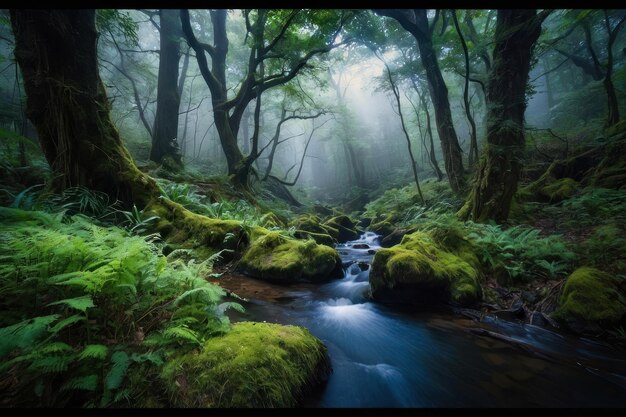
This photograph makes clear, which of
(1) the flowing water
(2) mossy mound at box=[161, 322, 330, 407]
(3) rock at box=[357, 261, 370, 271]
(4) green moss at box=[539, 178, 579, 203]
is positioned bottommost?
(1) the flowing water

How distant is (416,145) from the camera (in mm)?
31656

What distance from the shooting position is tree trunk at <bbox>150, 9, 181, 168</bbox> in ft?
37.9

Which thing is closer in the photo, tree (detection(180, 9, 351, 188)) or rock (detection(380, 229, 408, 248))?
rock (detection(380, 229, 408, 248))

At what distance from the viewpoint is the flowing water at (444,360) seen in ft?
8.22

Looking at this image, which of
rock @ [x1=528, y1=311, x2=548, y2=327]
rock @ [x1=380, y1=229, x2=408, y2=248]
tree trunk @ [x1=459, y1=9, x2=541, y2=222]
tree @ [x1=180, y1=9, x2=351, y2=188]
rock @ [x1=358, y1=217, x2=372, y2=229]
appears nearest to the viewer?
rock @ [x1=528, y1=311, x2=548, y2=327]

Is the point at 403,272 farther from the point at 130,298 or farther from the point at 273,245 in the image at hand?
the point at 130,298

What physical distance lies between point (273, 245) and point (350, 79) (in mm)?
32547

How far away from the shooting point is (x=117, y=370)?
5.44 feet

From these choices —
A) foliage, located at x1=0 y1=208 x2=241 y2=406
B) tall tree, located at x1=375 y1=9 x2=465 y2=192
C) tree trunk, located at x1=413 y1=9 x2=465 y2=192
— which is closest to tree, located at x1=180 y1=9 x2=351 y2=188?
tall tree, located at x1=375 y1=9 x2=465 y2=192

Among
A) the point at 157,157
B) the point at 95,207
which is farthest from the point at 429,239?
the point at 157,157

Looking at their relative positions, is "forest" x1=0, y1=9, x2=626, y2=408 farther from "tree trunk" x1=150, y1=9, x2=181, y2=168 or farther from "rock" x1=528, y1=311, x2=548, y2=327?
"tree trunk" x1=150, y1=9, x2=181, y2=168

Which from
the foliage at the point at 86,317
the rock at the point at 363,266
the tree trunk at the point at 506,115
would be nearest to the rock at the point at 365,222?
the tree trunk at the point at 506,115

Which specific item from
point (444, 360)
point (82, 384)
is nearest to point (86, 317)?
point (82, 384)

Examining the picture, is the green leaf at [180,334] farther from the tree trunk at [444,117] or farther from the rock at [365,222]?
the rock at [365,222]
